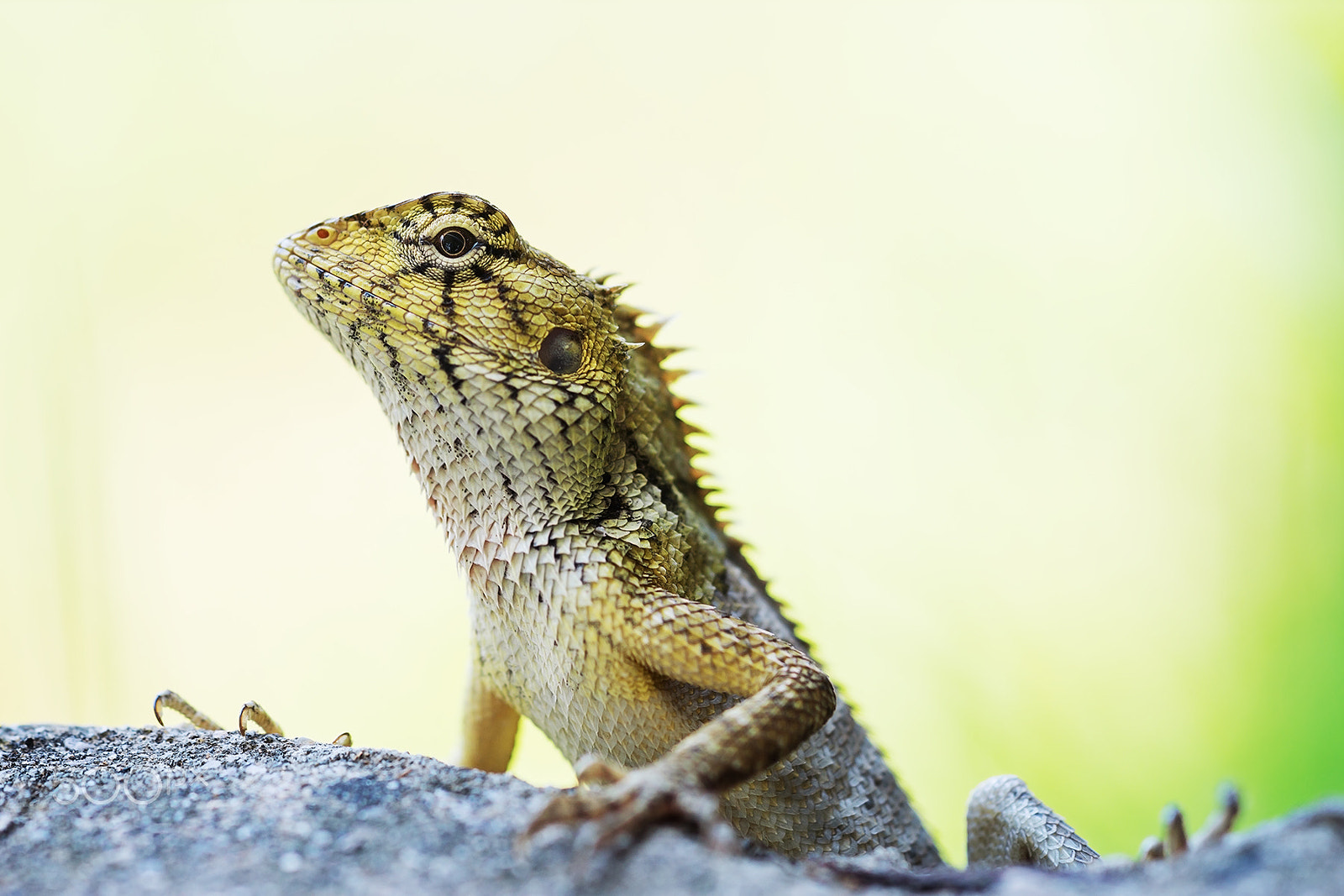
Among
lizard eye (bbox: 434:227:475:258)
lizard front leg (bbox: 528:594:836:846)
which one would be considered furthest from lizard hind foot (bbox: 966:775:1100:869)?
lizard eye (bbox: 434:227:475:258)

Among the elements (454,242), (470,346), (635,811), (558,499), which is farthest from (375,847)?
(454,242)

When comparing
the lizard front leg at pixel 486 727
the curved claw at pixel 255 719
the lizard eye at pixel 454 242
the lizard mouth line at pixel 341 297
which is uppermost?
the lizard eye at pixel 454 242

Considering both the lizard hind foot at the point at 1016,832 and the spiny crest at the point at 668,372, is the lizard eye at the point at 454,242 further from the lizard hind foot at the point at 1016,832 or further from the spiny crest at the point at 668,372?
the lizard hind foot at the point at 1016,832

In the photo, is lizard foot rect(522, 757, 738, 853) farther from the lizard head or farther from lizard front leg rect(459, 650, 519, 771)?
lizard front leg rect(459, 650, 519, 771)

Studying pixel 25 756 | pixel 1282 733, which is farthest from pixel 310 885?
pixel 1282 733

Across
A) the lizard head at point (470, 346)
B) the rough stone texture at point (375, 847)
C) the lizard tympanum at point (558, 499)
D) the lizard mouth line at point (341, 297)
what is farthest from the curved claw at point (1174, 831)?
the lizard mouth line at point (341, 297)

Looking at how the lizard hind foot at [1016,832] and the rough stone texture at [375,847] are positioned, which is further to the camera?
the lizard hind foot at [1016,832]

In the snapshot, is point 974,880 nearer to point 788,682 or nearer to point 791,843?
point 788,682
